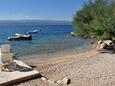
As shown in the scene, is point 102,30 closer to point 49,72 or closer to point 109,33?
point 109,33

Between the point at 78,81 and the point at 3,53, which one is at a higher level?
the point at 3,53

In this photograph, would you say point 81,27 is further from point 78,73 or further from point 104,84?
point 104,84

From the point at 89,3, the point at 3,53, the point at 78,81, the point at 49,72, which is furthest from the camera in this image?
the point at 89,3

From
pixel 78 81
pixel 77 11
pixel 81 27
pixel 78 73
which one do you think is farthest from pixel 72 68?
pixel 77 11

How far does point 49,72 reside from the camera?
13367mm

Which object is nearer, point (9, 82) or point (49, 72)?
point (9, 82)

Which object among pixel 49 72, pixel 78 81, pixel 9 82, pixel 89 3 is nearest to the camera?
pixel 9 82

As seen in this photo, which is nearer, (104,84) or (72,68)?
(104,84)

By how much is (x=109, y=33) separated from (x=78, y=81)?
11973mm

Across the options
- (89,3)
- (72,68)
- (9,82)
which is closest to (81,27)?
(89,3)

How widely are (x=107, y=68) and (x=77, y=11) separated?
2292cm

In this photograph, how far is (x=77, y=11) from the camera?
35656 millimetres

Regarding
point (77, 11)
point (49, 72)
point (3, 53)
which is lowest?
point (49, 72)

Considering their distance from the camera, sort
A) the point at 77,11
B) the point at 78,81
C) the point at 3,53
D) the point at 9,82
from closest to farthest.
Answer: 1. the point at 9,82
2. the point at 78,81
3. the point at 3,53
4. the point at 77,11
